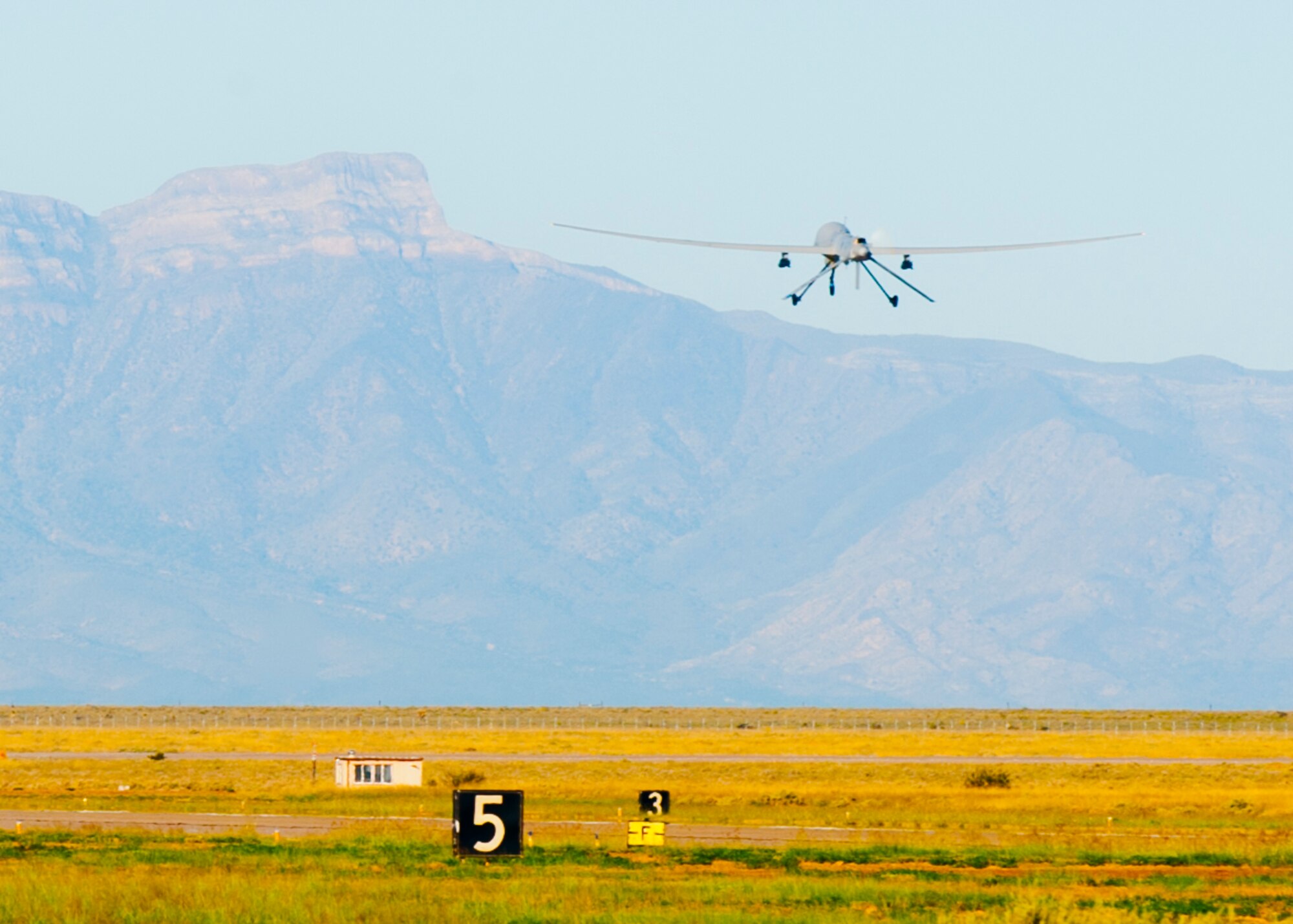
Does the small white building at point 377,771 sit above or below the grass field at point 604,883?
above

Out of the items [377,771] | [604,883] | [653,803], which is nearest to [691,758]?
[377,771]

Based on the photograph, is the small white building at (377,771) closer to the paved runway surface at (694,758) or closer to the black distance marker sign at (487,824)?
the paved runway surface at (694,758)

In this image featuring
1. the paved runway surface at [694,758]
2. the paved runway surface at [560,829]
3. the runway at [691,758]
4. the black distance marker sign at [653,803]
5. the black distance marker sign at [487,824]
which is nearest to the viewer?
the black distance marker sign at [487,824]

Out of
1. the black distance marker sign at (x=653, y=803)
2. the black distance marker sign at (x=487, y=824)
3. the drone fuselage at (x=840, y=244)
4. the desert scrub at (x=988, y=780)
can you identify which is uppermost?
the drone fuselage at (x=840, y=244)

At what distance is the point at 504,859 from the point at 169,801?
27.8 metres

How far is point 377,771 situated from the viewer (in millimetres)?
90750

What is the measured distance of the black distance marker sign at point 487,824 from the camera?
5628 cm

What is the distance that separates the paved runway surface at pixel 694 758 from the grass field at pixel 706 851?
1076 millimetres

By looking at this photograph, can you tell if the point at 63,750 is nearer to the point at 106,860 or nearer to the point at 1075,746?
the point at 1075,746

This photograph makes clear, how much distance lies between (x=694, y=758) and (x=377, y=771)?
28142 mm

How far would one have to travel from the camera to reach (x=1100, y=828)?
71812 mm

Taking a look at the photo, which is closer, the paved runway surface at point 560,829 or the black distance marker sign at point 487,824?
the black distance marker sign at point 487,824

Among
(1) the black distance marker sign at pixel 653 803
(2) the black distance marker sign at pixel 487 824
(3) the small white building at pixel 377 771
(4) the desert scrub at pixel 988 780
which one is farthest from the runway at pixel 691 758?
(2) the black distance marker sign at pixel 487 824

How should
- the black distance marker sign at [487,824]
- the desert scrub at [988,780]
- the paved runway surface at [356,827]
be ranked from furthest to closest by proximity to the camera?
the desert scrub at [988,780] < the paved runway surface at [356,827] < the black distance marker sign at [487,824]
